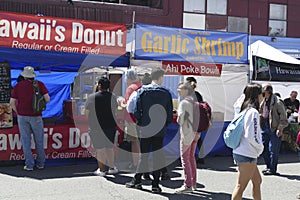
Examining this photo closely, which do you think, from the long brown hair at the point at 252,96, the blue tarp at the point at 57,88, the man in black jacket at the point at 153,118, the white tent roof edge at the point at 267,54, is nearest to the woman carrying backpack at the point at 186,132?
the man in black jacket at the point at 153,118

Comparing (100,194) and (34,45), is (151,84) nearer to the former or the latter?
(100,194)

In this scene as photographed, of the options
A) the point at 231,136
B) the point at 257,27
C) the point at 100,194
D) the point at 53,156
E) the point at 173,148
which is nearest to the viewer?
the point at 231,136

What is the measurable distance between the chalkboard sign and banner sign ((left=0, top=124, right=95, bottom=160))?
2.09ft

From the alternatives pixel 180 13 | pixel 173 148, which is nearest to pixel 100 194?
pixel 173 148

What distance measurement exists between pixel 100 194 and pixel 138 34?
3713 mm

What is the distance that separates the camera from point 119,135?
27.9 ft

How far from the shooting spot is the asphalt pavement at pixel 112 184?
625 centimetres

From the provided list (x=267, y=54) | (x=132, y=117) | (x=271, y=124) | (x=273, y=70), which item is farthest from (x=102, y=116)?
(x=267, y=54)

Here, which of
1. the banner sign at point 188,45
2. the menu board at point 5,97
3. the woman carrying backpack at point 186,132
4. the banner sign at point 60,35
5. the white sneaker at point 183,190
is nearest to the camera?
the woman carrying backpack at point 186,132

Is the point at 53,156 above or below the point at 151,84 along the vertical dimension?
below

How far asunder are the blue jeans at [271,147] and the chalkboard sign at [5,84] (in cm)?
491

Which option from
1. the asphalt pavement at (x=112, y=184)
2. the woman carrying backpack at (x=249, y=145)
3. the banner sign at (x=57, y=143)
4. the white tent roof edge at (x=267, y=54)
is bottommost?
the asphalt pavement at (x=112, y=184)

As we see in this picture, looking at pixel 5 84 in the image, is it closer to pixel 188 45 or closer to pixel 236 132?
pixel 188 45

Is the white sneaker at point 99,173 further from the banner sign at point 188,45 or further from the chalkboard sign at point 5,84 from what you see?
the banner sign at point 188,45
